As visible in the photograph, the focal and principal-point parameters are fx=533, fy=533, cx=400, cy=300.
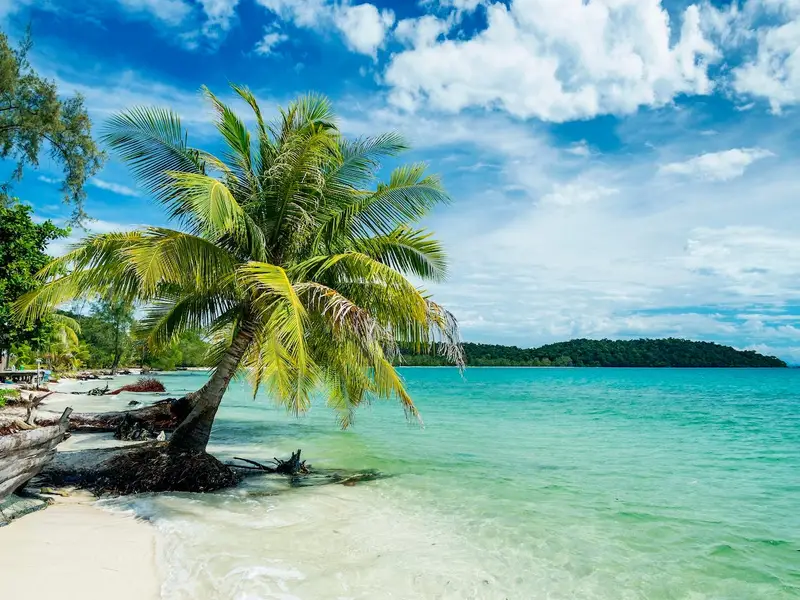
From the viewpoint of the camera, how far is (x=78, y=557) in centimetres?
512

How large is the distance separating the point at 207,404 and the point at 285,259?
9.15ft

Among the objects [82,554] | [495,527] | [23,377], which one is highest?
[82,554]

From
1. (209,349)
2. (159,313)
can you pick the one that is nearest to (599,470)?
(209,349)

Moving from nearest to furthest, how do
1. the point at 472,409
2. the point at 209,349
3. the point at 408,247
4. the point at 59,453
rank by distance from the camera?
the point at 408,247
the point at 59,453
the point at 209,349
the point at 472,409

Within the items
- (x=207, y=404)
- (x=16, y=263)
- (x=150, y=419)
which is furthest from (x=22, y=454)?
(x=150, y=419)

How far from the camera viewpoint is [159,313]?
11.2 meters

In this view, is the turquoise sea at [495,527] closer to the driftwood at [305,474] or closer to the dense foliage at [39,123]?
the driftwood at [305,474]

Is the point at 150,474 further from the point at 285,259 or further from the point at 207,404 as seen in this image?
the point at 285,259

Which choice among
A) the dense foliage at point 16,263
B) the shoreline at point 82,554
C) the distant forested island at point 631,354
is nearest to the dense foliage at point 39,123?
the dense foliage at point 16,263

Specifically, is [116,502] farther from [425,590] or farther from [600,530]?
[600,530]

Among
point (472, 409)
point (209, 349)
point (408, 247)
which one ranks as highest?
point (408, 247)

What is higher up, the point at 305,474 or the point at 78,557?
the point at 78,557

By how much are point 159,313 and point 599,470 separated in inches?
414

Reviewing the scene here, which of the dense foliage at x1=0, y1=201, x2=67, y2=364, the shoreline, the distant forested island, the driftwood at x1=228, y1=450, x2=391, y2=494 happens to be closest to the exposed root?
the driftwood at x1=228, y1=450, x2=391, y2=494
